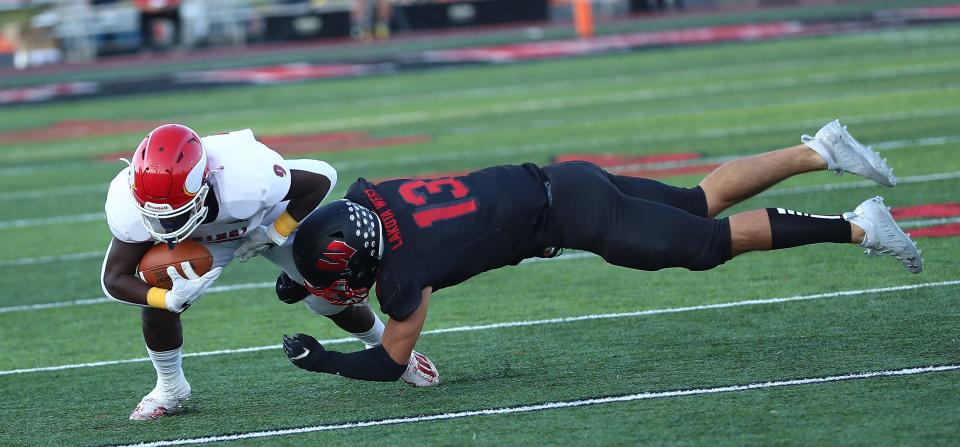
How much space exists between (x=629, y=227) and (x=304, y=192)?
1151 millimetres

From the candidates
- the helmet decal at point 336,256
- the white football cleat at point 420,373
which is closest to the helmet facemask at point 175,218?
the helmet decal at point 336,256

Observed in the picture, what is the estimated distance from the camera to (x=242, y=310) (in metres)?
6.73

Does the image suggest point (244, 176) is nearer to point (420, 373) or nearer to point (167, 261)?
point (167, 261)

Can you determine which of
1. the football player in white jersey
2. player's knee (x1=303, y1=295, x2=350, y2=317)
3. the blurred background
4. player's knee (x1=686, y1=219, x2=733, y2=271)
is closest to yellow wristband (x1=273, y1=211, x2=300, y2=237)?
the football player in white jersey

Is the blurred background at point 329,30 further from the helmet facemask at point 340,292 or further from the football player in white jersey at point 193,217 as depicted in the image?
the helmet facemask at point 340,292

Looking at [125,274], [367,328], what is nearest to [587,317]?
[367,328]

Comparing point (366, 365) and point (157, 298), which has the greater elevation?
point (157, 298)

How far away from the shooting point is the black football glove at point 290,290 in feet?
16.0

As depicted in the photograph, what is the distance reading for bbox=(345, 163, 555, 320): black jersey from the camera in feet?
14.9

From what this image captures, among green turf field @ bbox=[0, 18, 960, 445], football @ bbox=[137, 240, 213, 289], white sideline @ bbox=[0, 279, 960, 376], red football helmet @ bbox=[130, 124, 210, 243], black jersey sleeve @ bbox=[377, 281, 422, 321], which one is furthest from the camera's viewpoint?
white sideline @ bbox=[0, 279, 960, 376]

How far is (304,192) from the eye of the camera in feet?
15.7

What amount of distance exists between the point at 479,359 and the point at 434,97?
10428mm

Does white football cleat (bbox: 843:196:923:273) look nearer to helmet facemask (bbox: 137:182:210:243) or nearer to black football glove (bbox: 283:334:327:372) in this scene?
black football glove (bbox: 283:334:327:372)

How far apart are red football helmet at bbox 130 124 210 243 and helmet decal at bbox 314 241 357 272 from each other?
1.42ft
